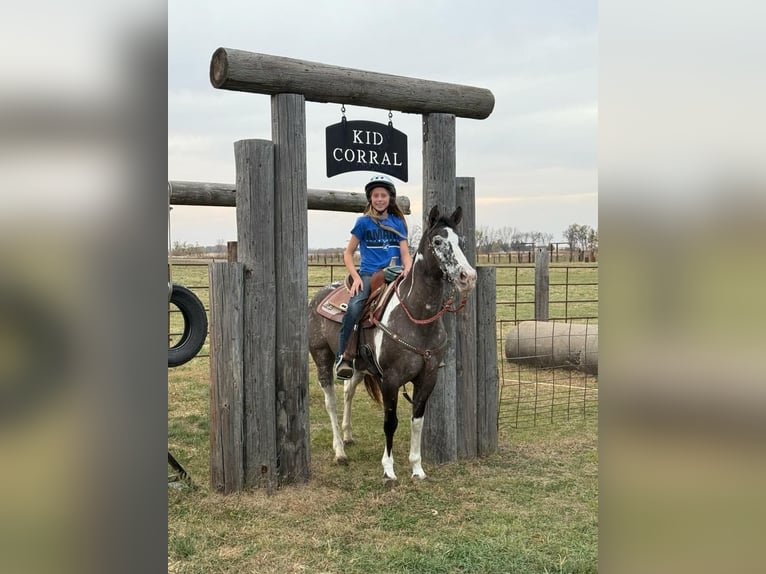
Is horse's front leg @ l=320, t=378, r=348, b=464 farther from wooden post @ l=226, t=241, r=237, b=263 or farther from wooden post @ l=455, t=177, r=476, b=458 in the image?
wooden post @ l=226, t=241, r=237, b=263

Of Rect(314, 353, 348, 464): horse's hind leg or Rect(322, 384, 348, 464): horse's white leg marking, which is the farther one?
Rect(314, 353, 348, 464): horse's hind leg

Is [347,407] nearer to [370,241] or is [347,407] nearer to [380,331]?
[380,331]

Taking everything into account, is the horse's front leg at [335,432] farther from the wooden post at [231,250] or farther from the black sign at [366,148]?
the black sign at [366,148]

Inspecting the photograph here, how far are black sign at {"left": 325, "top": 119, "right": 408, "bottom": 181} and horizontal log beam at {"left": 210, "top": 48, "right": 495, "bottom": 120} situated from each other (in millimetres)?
201

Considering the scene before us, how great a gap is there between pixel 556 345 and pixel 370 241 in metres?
5.80

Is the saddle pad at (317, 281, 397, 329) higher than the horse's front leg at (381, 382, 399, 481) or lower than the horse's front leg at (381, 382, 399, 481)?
higher

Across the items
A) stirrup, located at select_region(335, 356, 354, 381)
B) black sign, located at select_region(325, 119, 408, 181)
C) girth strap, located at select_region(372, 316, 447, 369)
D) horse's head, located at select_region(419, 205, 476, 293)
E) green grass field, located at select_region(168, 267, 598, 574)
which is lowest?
green grass field, located at select_region(168, 267, 598, 574)

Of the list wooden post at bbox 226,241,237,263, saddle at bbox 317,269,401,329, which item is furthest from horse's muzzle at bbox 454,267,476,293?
wooden post at bbox 226,241,237,263

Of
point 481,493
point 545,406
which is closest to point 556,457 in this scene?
point 481,493

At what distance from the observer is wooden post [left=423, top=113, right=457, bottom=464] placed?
18.2ft

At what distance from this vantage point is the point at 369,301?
5.21 metres
